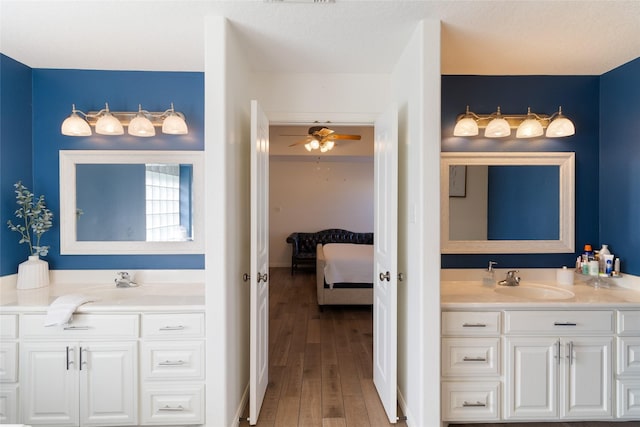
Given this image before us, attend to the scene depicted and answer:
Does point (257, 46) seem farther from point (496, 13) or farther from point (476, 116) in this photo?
point (476, 116)

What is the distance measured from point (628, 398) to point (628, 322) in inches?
19.7

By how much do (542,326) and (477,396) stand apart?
610 millimetres

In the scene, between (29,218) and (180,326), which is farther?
(29,218)

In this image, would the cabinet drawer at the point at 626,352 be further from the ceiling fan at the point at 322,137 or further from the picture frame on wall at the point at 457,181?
the ceiling fan at the point at 322,137

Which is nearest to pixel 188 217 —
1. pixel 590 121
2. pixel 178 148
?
pixel 178 148

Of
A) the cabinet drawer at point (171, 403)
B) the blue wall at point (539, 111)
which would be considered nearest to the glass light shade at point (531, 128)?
the blue wall at point (539, 111)

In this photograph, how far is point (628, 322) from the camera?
82.0 inches

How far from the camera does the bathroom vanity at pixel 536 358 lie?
206 centimetres

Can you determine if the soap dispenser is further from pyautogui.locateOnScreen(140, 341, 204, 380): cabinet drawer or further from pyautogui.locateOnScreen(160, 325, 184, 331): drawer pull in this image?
pyautogui.locateOnScreen(160, 325, 184, 331): drawer pull

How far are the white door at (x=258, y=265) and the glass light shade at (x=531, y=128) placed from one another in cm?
202

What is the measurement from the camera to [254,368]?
2119 millimetres

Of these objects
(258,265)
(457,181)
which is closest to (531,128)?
(457,181)

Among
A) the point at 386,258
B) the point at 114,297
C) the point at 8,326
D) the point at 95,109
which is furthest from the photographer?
the point at 95,109

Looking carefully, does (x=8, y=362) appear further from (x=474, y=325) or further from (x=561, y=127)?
(x=561, y=127)
